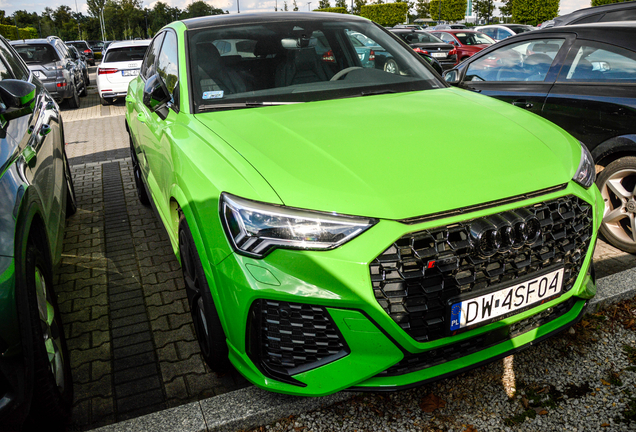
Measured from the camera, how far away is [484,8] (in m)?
71.2

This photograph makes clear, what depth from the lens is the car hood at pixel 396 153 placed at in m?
1.93

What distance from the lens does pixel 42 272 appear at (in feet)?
7.59

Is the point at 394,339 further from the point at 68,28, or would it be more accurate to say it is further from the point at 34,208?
the point at 68,28

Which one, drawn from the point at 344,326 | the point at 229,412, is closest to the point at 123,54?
the point at 229,412

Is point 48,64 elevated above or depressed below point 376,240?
above

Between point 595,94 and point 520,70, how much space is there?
0.91 metres

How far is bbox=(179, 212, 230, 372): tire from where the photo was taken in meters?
2.25

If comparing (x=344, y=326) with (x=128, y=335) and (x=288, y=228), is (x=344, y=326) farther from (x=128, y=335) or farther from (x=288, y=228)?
(x=128, y=335)

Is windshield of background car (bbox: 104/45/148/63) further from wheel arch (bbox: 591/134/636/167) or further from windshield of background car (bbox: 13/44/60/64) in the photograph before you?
wheel arch (bbox: 591/134/636/167)

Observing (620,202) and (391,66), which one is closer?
(391,66)

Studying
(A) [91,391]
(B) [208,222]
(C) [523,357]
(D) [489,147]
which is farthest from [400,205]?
(A) [91,391]

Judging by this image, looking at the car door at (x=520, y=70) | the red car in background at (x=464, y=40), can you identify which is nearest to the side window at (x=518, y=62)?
the car door at (x=520, y=70)

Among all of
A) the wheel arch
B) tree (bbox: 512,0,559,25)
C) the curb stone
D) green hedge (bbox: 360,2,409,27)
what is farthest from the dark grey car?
green hedge (bbox: 360,2,409,27)

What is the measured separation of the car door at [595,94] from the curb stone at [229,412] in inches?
108
